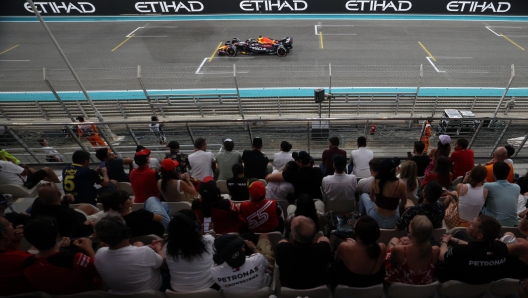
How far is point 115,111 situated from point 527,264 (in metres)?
11.5

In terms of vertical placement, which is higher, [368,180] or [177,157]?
[368,180]

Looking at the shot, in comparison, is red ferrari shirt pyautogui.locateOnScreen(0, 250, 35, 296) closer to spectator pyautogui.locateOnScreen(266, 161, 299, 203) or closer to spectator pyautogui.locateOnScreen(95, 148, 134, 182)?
spectator pyautogui.locateOnScreen(95, 148, 134, 182)

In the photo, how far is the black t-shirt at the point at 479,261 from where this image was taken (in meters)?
2.67

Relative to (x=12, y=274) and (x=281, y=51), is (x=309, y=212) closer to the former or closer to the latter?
(x=12, y=274)

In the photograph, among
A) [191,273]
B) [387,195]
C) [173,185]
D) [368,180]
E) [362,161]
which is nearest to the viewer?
[191,273]

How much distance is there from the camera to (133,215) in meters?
3.32

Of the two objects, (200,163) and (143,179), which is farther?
(200,163)

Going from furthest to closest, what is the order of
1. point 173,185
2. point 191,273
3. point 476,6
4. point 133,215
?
point 476,6 < point 173,185 < point 133,215 < point 191,273

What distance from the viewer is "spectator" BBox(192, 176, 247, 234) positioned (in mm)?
3469

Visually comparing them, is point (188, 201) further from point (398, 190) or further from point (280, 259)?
point (398, 190)

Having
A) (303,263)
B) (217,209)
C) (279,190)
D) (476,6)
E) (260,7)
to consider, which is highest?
(303,263)

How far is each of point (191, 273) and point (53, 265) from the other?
1.08 metres

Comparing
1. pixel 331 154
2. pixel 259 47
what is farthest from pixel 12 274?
pixel 259 47

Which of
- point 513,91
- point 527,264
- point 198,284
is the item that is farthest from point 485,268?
point 513,91
